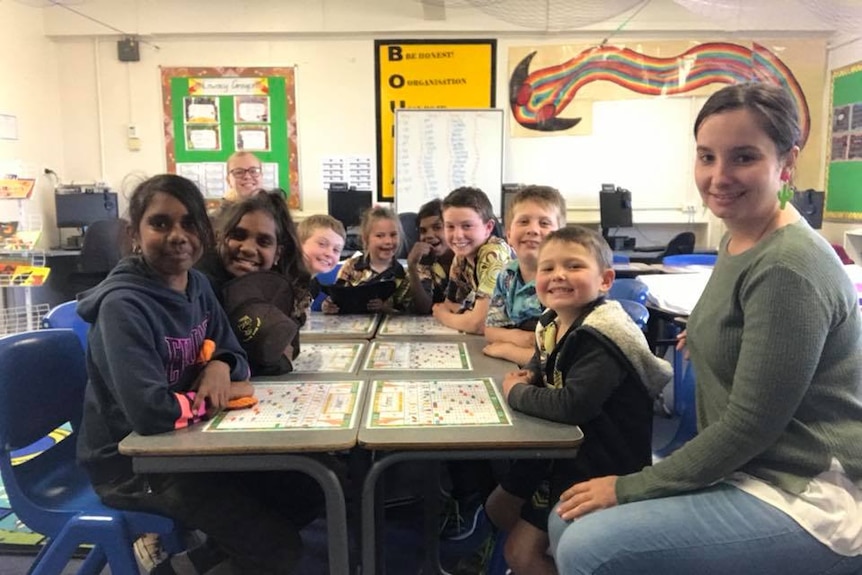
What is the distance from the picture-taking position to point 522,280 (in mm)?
1975

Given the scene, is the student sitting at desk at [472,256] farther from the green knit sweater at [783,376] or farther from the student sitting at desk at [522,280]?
the green knit sweater at [783,376]

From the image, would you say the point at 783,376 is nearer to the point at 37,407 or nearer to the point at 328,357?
the point at 328,357

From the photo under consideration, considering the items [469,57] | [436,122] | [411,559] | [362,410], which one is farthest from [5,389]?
[469,57]

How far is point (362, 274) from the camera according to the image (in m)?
2.80

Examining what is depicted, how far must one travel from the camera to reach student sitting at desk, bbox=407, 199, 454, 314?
265cm

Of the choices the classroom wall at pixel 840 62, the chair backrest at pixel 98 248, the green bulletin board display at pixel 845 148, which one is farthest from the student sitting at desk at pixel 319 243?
the green bulletin board display at pixel 845 148

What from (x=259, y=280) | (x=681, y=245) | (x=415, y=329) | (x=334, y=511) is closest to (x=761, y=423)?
(x=334, y=511)

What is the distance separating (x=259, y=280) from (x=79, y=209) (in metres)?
4.33

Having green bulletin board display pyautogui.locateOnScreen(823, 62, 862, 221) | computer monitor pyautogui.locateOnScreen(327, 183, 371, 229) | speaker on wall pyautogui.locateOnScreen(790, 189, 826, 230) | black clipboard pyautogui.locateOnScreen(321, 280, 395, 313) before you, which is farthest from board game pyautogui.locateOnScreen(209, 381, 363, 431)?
green bulletin board display pyautogui.locateOnScreen(823, 62, 862, 221)

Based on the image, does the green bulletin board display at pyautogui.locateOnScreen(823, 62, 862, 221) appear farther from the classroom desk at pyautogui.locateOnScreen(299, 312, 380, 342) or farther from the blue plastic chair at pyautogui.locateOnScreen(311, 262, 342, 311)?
the classroom desk at pyautogui.locateOnScreen(299, 312, 380, 342)

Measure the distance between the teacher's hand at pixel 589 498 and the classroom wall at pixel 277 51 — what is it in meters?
4.76

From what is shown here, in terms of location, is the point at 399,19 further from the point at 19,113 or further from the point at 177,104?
the point at 19,113

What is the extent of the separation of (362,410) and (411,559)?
1.00 m

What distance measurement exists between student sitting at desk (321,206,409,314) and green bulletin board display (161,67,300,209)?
3.04 meters
